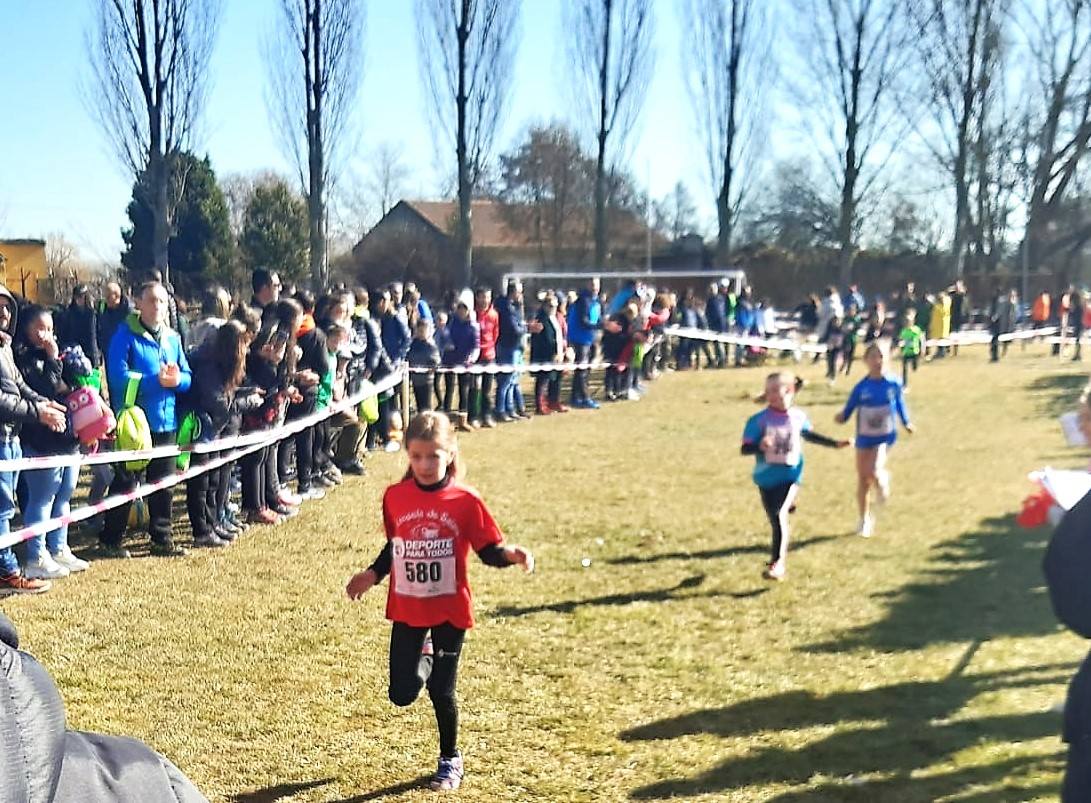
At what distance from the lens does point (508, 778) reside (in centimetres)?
453

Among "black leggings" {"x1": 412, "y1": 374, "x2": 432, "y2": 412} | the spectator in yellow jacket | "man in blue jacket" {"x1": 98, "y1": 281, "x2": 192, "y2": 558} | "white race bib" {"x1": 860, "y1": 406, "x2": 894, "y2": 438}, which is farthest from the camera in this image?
the spectator in yellow jacket

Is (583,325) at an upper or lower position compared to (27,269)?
lower

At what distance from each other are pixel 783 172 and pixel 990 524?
149 feet

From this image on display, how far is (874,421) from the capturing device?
878 cm

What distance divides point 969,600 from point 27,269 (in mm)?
34831

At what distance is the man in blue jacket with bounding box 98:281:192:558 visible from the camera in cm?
762

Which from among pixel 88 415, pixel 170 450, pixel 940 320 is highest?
pixel 940 320

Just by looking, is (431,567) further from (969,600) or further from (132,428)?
(969,600)

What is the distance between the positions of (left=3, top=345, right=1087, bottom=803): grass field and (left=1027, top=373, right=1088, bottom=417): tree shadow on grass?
7206 mm

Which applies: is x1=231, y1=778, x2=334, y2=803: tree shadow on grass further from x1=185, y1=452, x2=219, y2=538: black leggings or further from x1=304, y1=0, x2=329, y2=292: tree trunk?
x1=304, y1=0, x2=329, y2=292: tree trunk

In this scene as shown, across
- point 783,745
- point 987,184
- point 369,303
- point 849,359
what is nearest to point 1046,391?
point 849,359

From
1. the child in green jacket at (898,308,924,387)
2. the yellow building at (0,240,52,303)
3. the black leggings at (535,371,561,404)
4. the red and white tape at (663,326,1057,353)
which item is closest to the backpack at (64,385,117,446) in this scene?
the black leggings at (535,371,561,404)

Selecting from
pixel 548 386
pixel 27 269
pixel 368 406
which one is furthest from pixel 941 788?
pixel 27 269

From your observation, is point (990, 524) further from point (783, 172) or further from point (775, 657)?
point (783, 172)
